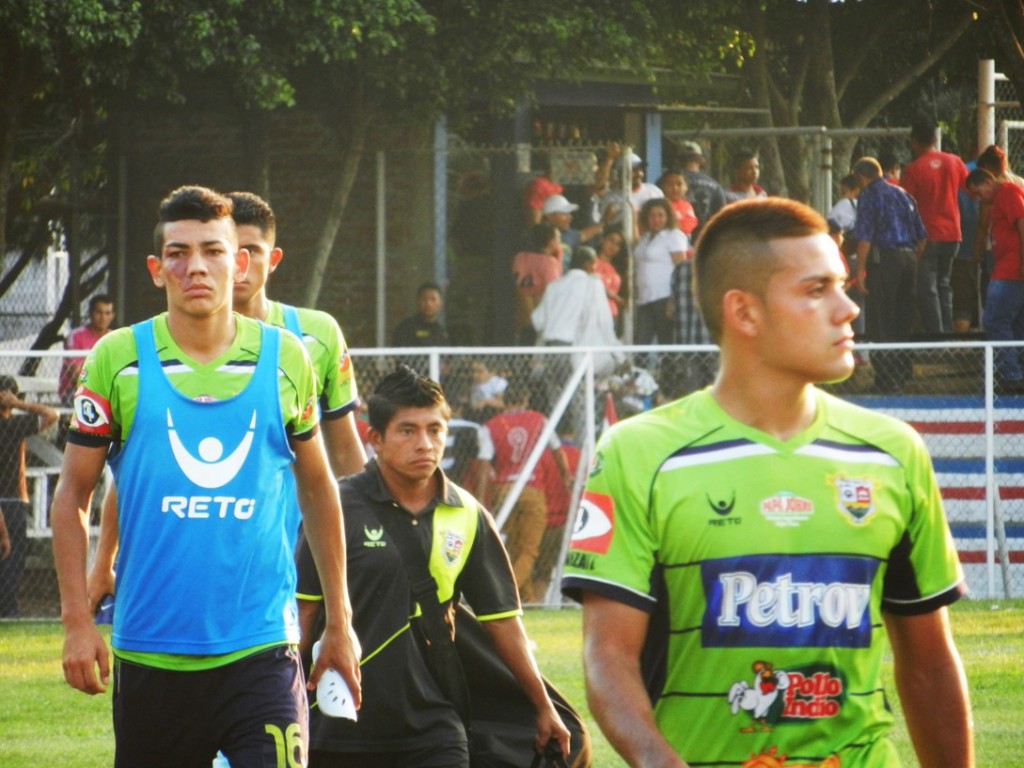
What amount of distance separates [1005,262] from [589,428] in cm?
452

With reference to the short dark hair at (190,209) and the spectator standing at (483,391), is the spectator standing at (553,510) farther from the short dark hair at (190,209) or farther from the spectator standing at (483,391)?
the short dark hair at (190,209)

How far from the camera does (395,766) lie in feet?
20.0

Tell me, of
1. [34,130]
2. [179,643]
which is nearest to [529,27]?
[34,130]

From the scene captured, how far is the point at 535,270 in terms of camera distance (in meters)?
18.4

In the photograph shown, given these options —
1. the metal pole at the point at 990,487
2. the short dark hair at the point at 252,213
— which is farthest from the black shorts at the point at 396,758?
the metal pole at the point at 990,487

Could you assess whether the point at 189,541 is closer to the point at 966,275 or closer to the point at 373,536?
the point at 373,536

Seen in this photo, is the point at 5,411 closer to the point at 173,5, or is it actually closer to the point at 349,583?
Result: the point at 173,5

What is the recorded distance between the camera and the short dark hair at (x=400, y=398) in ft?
21.6

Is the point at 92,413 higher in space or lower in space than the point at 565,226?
lower

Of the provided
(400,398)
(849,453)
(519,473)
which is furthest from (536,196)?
(849,453)

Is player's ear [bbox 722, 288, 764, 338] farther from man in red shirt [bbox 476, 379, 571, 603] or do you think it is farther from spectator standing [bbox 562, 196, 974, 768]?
man in red shirt [bbox 476, 379, 571, 603]

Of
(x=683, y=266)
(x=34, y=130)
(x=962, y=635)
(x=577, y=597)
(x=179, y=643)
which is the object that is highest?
(x=34, y=130)

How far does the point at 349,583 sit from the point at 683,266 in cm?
1164

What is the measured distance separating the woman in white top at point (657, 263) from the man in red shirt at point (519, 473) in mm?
2308
